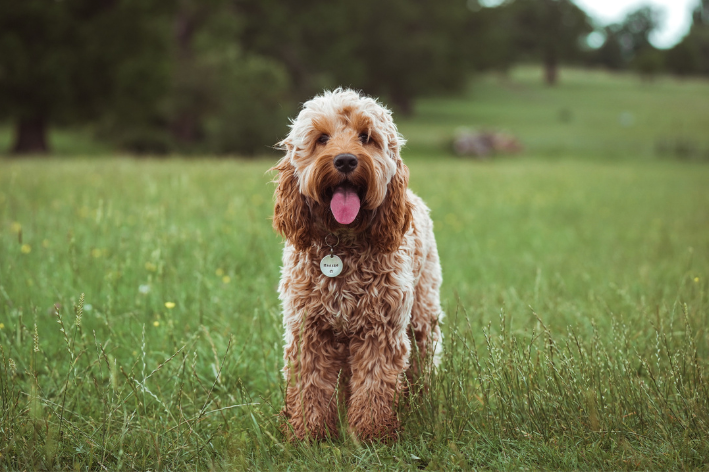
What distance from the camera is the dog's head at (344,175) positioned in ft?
8.40

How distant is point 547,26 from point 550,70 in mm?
9224

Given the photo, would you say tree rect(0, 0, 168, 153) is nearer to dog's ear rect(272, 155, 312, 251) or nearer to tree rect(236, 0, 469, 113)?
tree rect(236, 0, 469, 113)

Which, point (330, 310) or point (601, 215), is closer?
point (330, 310)

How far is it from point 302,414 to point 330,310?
54cm

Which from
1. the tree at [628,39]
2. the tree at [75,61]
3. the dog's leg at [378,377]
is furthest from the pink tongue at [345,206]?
the tree at [628,39]

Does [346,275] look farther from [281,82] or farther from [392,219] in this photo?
[281,82]

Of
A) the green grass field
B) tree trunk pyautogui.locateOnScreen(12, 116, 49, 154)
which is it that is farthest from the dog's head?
tree trunk pyautogui.locateOnScreen(12, 116, 49, 154)

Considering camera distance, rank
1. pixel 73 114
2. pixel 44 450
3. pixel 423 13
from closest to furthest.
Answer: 1. pixel 44 450
2. pixel 73 114
3. pixel 423 13

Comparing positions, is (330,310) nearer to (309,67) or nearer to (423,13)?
(309,67)

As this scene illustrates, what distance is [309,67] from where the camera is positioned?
34.2m

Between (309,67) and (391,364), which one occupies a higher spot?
(309,67)

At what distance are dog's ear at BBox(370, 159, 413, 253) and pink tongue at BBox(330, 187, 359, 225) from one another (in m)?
0.19

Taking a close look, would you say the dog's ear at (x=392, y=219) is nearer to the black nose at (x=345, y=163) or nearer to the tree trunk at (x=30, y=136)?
the black nose at (x=345, y=163)

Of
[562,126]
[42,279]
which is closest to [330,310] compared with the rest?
[42,279]
